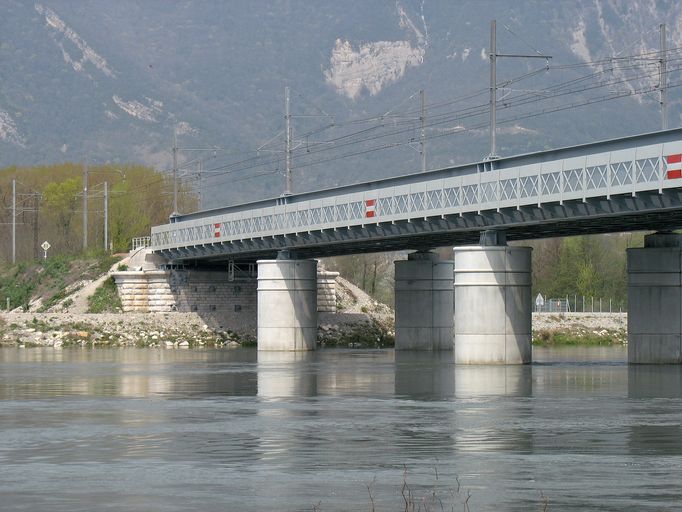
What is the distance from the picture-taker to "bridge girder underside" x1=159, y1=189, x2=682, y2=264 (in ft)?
216

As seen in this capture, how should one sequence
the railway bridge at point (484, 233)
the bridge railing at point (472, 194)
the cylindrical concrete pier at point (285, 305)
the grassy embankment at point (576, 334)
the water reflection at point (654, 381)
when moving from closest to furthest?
the water reflection at point (654, 381) < the bridge railing at point (472, 194) < the railway bridge at point (484, 233) < the cylindrical concrete pier at point (285, 305) < the grassy embankment at point (576, 334)

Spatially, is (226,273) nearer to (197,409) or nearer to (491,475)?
(197,409)

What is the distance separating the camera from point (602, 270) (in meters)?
166

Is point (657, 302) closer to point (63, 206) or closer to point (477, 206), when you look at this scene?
point (477, 206)

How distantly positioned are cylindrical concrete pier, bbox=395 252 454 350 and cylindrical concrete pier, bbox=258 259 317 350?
6152mm

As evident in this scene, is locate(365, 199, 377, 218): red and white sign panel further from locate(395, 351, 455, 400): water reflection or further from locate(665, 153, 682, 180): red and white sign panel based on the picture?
locate(665, 153, 682, 180): red and white sign panel

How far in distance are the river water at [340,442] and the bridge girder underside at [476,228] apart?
7.11 meters

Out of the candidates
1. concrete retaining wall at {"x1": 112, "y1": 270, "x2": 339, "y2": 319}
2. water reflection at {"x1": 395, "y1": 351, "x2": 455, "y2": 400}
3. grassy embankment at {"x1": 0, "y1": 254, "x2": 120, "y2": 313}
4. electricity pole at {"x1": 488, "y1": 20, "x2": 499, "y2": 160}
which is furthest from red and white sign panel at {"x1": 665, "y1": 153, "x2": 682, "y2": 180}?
grassy embankment at {"x1": 0, "y1": 254, "x2": 120, "y2": 313}

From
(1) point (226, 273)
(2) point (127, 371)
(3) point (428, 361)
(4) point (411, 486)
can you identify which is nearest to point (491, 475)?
(4) point (411, 486)

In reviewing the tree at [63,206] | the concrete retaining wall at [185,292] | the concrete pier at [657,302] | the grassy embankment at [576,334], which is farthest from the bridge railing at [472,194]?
the tree at [63,206]

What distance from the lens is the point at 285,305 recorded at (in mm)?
98062

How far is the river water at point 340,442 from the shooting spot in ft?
88.1

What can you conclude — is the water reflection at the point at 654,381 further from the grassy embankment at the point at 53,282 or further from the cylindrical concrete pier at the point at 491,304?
the grassy embankment at the point at 53,282

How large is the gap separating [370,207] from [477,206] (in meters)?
12.4
